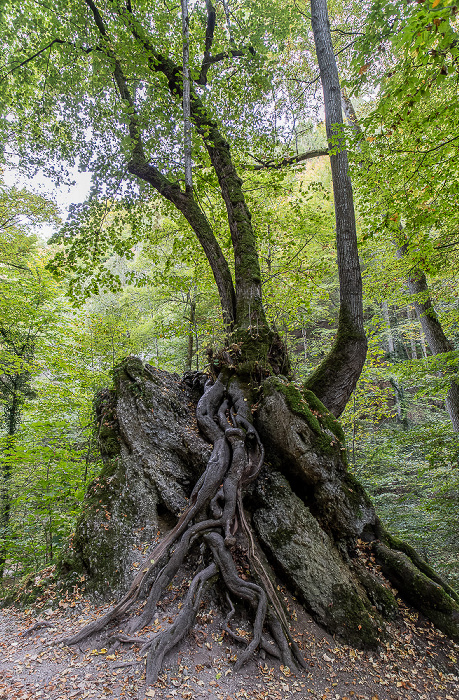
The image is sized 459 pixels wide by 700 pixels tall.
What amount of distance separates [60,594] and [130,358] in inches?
121

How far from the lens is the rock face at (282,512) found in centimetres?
342

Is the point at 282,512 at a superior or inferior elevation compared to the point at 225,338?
inferior

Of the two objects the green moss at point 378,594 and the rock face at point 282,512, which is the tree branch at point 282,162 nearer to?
the rock face at point 282,512

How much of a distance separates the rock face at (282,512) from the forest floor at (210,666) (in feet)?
0.65

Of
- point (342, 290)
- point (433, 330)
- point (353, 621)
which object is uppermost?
point (342, 290)

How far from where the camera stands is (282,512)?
376cm

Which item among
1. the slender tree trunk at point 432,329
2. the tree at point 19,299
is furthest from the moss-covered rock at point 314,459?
the tree at point 19,299

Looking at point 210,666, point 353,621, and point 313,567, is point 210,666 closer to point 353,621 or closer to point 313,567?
point 313,567

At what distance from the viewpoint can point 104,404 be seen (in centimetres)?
520

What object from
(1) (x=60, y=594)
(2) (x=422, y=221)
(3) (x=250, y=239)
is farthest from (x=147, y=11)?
(1) (x=60, y=594)

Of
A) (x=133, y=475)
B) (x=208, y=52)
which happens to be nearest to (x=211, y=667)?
(x=133, y=475)

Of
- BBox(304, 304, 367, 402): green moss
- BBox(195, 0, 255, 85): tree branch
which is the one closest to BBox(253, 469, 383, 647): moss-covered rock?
BBox(304, 304, 367, 402): green moss

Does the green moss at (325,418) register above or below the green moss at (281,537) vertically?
above

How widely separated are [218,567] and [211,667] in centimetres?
73
